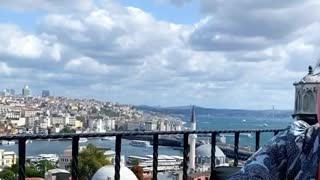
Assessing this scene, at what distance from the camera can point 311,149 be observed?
121 centimetres

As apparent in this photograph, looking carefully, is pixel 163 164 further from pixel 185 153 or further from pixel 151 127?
pixel 185 153

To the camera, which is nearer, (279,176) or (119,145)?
(279,176)

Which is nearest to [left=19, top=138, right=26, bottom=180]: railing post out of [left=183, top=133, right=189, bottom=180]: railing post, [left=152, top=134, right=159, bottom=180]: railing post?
[left=152, top=134, right=159, bottom=180]: railing post

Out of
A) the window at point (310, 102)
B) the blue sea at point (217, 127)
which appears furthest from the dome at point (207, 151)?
the window at point (310, 102)

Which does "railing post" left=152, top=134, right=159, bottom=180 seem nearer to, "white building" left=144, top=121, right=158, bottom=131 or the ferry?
"white building" left=144, top=121, right=158, bottom=131

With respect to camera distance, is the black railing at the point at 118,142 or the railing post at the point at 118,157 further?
the railing post at the point at 118,157

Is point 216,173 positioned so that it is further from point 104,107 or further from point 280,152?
point 104,107

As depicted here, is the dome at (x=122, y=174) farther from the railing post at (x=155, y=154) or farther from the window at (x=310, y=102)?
the window at (x=310, y=102)

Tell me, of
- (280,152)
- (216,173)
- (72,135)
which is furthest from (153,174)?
(280,152)

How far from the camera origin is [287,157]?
4.10 feet

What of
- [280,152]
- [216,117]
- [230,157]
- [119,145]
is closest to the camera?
[280,152]

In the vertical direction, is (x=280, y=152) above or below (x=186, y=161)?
above

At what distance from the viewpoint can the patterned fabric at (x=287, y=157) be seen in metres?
1.21

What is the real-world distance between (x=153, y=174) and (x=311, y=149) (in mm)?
3209
